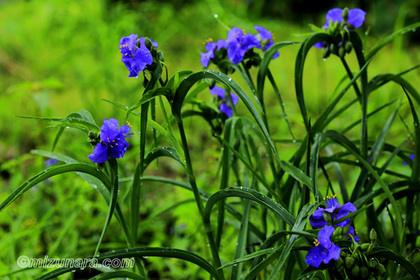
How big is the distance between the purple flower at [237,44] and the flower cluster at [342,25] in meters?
0.14

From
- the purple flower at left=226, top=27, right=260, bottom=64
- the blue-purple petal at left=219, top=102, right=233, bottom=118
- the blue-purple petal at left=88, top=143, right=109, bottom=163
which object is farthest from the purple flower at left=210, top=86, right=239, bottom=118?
the blue-purple petal at left=88, top=143, right=109, bottom=163

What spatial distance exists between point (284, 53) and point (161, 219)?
1999 mm

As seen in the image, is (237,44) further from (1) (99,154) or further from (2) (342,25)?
(1) (99,154)

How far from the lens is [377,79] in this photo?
82 cm

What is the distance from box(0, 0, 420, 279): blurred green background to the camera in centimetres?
137

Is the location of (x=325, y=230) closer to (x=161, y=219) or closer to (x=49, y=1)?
(x=161, y=219)

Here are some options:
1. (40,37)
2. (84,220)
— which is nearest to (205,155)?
(84,220)

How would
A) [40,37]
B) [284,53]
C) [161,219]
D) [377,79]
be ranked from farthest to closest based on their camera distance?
[284,53] → [40,37] → [161,219] → [377,79]

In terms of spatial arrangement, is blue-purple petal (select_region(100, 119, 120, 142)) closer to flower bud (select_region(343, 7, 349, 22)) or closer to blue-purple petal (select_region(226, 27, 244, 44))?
blue-purple petal (select_region(226, 27, 244, 44))

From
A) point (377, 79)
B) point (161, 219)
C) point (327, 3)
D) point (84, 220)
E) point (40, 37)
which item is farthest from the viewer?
point (327, 3)

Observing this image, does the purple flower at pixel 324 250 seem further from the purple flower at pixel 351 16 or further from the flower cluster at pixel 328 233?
the purple flower at pixel 351 16

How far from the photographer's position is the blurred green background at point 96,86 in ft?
4.48

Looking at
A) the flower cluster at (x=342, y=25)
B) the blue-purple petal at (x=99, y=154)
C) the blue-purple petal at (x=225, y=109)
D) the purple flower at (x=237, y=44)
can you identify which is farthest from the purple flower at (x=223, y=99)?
the blue-purple petal at (x=99, y=154)

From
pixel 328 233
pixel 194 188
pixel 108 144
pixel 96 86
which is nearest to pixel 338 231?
pixel 328 233
